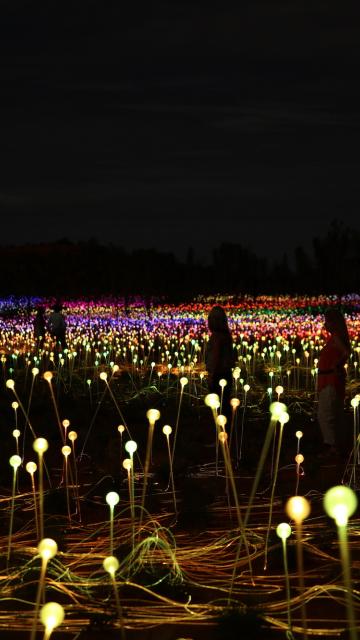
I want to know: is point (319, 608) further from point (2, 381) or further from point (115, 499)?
point (2, 381)

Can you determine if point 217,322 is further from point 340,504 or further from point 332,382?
point 340,504

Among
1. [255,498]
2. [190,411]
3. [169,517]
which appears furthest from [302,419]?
[169,517]

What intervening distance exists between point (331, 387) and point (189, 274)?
52.3m

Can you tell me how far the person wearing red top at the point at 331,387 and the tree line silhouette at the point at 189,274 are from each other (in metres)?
35.8

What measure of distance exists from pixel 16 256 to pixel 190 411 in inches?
2838

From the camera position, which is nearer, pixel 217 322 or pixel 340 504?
pixel 340 504

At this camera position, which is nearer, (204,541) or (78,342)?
(204,541)

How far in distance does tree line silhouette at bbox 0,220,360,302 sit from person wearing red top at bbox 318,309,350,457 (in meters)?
35.8

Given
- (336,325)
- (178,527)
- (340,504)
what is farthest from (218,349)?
(340,504)

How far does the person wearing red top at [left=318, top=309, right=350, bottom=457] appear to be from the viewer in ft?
37.3

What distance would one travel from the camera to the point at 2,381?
19.8m

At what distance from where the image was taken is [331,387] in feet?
37.6

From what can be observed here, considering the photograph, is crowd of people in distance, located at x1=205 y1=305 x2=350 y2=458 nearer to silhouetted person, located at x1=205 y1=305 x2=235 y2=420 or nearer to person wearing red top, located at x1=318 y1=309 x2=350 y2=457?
person wearing red top, located at x1=318 y1=309 x2=350 y2=457

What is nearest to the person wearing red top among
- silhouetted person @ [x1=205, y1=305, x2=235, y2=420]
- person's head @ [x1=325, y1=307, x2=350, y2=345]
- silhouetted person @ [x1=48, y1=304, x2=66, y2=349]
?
person's head @ [x1=325, y1=307, x2=350, y2=345]
